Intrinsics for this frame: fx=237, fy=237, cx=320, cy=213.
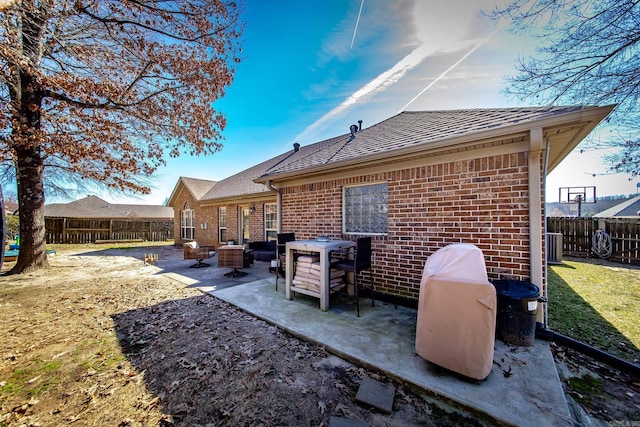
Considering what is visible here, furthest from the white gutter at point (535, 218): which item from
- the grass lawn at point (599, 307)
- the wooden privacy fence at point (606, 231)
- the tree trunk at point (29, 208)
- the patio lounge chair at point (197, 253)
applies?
the tree trunk at point (29, 208)

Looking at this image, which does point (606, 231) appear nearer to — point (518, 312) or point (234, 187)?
point (518, 312)

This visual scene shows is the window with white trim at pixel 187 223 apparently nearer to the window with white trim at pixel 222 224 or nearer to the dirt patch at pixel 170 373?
the window with white trim at pixel 222 224

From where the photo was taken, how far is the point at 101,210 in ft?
77.1

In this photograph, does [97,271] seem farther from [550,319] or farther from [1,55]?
[550,319]

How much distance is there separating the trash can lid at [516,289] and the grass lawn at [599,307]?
1.24 m

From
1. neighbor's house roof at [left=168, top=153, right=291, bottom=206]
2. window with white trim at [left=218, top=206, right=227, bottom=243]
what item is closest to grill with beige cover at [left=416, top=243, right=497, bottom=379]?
neighbor's house roof at [left=168, top=153, right=291, bottom=206]

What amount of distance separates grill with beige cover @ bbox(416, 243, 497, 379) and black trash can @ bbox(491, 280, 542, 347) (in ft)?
2.69

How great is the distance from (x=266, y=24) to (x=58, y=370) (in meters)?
7.96

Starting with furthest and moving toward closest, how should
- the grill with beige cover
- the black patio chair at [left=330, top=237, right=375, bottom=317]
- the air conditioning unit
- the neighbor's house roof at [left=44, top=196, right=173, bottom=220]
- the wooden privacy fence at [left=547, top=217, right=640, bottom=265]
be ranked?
1. the neighbor's house roof at [left=44, top=196, right=173, bottom=220]
2. the wooden privacy fence at [left=547, top=217, right=640, bottom=265]
3. the air conditioning unit
4. the black patio chair at [left=330, top=237, right=375, bottom=317]
5. the grill with beige cover

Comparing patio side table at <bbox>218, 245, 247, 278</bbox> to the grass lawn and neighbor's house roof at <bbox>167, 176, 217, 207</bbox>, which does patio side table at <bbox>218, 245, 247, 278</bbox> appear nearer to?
the grass lawn

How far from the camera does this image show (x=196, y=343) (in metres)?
3.29

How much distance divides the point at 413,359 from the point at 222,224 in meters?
12.0

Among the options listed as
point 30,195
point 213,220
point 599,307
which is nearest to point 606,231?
point 599,307

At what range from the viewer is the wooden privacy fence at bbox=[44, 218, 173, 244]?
1850 cm
